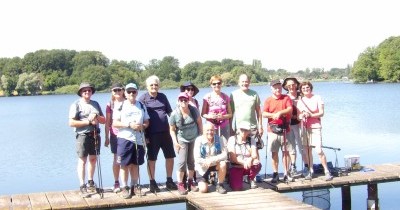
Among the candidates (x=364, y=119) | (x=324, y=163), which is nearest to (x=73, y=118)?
(x=324, y=163)

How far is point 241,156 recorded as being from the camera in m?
8.25

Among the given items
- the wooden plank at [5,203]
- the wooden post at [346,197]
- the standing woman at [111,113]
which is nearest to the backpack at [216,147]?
the standing woman at [111,113]

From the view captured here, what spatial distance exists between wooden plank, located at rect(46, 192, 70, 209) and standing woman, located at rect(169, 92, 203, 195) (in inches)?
63.8

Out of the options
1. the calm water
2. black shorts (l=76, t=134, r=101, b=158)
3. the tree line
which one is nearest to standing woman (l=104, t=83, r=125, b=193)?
black shorts (l=76, t=134, r=101, b=158)

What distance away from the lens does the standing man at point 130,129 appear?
7.80 meters

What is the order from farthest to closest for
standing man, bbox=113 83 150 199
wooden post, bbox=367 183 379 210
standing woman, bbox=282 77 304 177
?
wooden post, bbox=367 183 379 210, standing woman, bbox=282 77 304 177, standing man, bbox=113 83 150 199

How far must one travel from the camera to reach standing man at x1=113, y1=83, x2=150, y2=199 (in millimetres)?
7801

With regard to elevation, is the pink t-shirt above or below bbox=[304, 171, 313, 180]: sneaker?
above

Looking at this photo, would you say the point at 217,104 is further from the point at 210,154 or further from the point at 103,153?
the point at 103,153

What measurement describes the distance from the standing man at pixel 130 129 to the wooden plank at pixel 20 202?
4.32 ft

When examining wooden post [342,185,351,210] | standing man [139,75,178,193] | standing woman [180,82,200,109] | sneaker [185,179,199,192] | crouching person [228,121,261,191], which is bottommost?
wooden post [342,185,351,210]

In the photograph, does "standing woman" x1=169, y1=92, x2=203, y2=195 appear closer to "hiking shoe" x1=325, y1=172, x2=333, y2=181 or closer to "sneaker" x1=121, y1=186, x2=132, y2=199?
"sneaker" x1=121, y1=186, x2=132, y2=199

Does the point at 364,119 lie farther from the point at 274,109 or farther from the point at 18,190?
the point at 274,109

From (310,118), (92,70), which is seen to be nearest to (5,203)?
(310,118)
